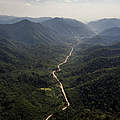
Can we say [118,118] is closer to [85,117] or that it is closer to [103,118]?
[103,118]

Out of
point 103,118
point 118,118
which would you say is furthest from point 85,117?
point 118,118
